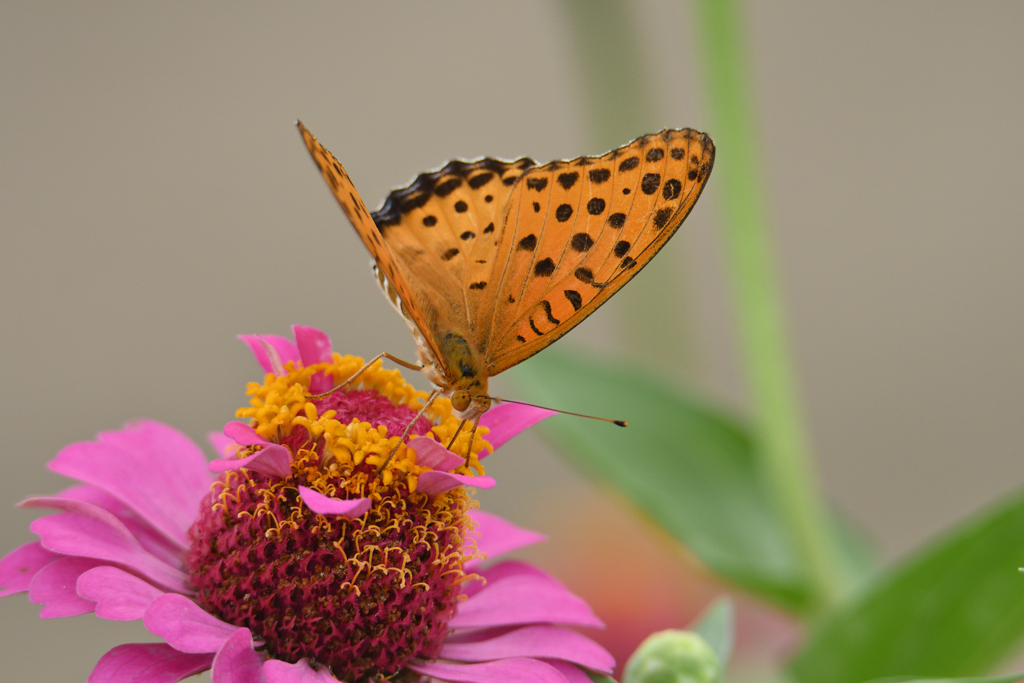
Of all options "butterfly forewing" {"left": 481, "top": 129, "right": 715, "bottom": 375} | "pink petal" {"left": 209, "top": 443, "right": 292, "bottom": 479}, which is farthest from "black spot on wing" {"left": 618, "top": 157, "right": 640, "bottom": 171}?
"pink petal" {"left": 209, "top": 443, "right": 292, "bottom": 479}

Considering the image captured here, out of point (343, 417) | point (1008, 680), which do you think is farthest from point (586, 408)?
point (1008, 680)

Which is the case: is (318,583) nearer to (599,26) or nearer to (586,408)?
(586,408)

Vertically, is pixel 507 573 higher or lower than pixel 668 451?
higher

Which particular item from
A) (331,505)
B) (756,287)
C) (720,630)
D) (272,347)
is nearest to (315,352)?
(272,347)

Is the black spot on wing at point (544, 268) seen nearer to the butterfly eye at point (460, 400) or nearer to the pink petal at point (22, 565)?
the butterfly eye at point (460, 400)

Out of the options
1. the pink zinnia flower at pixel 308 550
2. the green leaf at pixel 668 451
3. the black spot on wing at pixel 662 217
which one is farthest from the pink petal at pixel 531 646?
the green leaf at pixel 668 451

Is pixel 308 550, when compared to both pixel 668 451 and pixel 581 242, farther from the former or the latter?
pixel 668 451

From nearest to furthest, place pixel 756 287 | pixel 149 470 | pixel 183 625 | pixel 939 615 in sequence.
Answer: pixel 183 625, pixel 149 470, pixel 939 615, pixel 756 287
